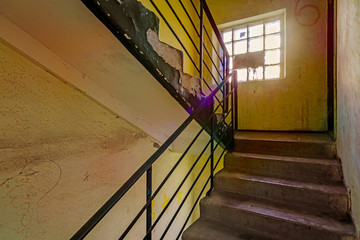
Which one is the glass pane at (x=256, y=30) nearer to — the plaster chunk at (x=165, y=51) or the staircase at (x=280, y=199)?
the staircase at (x=280, y=199)

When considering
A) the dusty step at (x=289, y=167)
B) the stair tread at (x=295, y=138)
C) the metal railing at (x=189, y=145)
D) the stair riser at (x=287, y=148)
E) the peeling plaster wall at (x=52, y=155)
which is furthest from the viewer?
the stair tread at (x=295, y=138)

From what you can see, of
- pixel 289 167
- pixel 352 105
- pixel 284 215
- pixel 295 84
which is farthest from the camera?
pixel 295 84

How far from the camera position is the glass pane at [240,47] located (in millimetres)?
3306

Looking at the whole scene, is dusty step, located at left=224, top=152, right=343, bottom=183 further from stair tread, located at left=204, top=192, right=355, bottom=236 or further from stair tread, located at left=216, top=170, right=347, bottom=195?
stair tread, located at left=204, top=192, right=355, bottom=236

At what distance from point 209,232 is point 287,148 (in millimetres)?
1190

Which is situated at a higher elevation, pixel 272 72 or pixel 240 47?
pixel 240 47

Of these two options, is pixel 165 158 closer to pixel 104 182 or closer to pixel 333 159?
pixel 104 182

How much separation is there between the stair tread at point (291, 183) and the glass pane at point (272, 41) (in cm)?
240

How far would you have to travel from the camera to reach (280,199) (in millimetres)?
1464

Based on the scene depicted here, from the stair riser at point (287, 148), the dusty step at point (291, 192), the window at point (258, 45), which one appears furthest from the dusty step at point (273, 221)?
the window at point (258, 45)

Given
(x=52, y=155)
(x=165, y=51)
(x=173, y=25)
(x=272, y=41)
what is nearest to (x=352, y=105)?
(x=165, y=51)

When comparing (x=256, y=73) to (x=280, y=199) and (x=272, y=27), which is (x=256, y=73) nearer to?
(x=272, y=27)

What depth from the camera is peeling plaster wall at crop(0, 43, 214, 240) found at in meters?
1.05

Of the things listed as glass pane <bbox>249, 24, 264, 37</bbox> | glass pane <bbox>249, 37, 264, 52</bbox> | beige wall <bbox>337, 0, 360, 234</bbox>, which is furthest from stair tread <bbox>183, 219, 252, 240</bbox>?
glass pane <bbox>249, 24, 264, 37</bbox>
